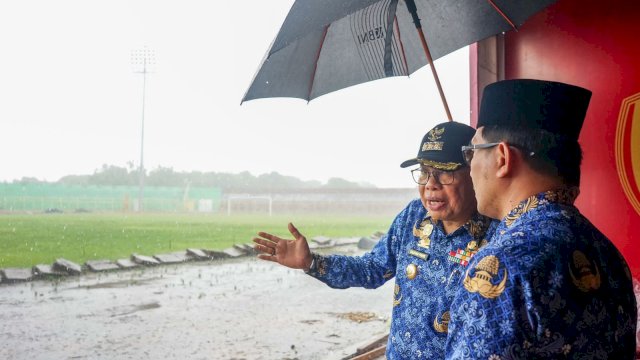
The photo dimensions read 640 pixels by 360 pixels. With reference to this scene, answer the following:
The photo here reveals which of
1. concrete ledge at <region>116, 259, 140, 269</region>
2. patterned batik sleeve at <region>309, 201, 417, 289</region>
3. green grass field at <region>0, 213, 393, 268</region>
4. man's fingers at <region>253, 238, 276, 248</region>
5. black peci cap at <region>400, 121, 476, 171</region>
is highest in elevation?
black peci cap at <region>400, 121, 476, 171</region>

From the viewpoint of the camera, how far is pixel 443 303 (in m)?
1.67

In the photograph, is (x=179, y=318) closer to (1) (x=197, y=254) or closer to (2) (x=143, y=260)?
(2) (x=143, y=260)

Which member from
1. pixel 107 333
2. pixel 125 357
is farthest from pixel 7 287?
pixel 125 357

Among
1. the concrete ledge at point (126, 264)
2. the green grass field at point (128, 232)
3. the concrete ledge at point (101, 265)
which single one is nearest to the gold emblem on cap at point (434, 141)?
the green grass field at point (128, 232)

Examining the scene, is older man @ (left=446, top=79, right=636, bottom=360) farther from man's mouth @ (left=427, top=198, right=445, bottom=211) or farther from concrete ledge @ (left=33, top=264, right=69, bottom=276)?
concrete ledge @ (left=33, top=264, right=69, bottom=276)

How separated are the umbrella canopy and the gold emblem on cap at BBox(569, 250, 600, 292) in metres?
1.41

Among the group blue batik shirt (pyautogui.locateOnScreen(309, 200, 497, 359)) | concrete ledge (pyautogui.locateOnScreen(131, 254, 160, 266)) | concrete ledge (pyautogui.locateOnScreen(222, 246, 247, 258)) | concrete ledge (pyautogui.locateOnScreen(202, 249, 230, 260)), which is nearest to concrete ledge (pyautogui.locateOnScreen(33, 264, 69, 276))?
concrete ledge (pyautogui.locateOnScreen(131, 254, 160, 266))

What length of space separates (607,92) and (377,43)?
1149 millimetres

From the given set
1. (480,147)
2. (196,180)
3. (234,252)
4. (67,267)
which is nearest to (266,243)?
(480,147)

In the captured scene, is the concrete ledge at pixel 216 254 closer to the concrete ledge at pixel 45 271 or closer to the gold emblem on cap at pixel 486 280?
the concrete ledge at pixel 45 271

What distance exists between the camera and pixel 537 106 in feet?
3.38

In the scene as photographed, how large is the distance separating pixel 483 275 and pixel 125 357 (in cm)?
503

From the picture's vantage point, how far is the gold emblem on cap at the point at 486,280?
0.86 m

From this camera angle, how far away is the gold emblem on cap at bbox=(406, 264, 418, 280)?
177 cm
